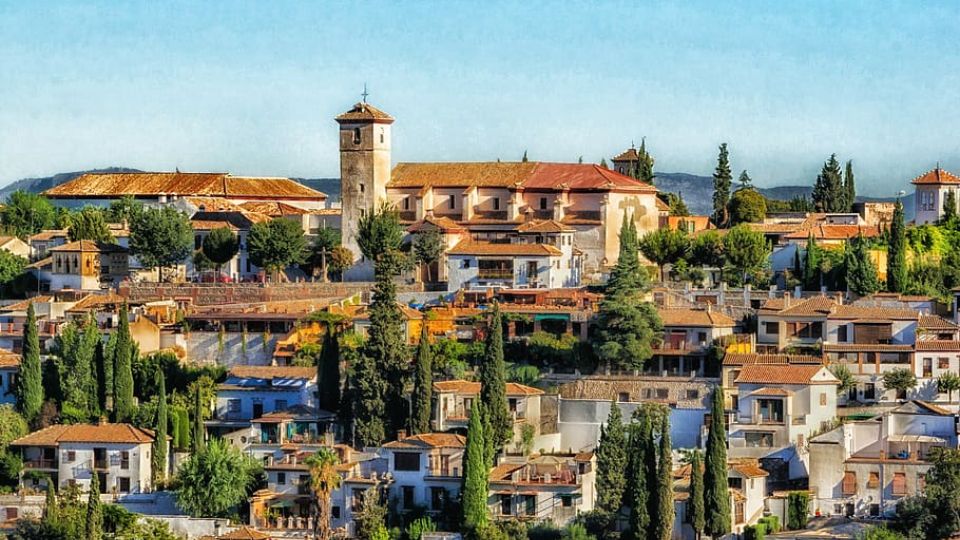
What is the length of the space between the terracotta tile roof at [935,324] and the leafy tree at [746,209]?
18960 mm

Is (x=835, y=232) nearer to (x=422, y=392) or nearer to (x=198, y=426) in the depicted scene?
(x=422, y=392)

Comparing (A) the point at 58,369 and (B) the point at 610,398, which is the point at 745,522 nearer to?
(B) the point at 610,398

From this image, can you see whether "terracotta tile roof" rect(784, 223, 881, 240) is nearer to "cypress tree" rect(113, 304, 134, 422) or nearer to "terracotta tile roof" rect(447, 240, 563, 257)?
"terracotta tile roof" rect(447, 240, 563, 257)

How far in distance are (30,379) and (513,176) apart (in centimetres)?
2055

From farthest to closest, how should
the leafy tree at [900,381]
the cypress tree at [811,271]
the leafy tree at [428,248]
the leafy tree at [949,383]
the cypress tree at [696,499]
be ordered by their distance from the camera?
the leafy tree at [428,248]
the cypress tree at [811,271]
the leafy tree at [949,383]
the leafy tree at [900,381]
the cypress tree at [696,499]

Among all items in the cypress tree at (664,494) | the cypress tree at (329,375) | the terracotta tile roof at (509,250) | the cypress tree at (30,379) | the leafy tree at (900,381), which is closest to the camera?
the cypress tree at (664,494)

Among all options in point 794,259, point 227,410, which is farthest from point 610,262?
point 227,410

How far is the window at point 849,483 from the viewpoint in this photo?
51.3 meters

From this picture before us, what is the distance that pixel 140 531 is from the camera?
5172 centimetres

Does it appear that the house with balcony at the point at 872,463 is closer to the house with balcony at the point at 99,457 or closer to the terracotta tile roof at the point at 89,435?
the house with balcony at the point at 99,457

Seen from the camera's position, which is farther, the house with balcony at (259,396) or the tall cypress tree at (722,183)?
the tall cypress tree at (722,183)

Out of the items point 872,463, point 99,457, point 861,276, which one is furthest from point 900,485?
point 99,457

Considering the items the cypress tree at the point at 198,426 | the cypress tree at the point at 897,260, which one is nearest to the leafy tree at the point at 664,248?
the cypress tree at the point at 897,260

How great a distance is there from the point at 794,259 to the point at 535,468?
19.2m
